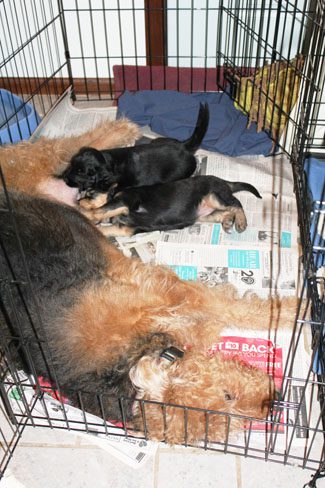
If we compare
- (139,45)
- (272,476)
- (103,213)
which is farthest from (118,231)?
(139,45)

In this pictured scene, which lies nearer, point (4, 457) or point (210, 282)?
point (4, 457)

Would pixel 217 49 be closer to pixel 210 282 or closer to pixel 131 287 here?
pixel 210 282

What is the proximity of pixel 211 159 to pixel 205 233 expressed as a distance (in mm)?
685

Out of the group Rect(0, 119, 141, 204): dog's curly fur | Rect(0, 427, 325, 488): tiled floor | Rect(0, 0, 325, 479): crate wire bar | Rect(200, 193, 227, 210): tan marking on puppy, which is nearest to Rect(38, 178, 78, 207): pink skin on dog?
Rect(0, 119, 141, 204): dog's curly fur

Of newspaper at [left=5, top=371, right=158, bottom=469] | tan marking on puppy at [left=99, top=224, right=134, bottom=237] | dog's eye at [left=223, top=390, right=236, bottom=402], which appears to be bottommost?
newspaper at [left=5, top=371, right=158, bottom=469]

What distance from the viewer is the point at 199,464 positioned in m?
1.63

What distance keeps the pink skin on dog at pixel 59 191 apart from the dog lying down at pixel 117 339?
0.55 m

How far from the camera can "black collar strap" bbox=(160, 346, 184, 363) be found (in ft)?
5.05

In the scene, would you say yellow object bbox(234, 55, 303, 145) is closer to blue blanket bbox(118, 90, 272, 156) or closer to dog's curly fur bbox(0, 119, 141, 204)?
blue blanket bbox(118, 90, 272, 156)

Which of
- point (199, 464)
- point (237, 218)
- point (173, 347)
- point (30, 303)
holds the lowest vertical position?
point (199, 464)

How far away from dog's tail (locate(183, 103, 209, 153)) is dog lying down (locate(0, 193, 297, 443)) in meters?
1.18

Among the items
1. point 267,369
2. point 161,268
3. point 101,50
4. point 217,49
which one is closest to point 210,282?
point 161,268

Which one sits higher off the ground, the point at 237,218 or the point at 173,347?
the point at 173,347

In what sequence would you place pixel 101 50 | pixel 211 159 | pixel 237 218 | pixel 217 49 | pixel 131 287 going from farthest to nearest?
pixel 101 50 < pixel 217 49 < pixel 211 159 < pixel 237 218 < pixel 131 287
